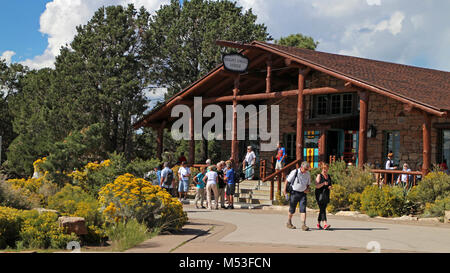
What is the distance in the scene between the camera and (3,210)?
9992 mm

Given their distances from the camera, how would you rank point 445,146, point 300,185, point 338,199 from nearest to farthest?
point 300,185 < point 338,199 < point 445,146

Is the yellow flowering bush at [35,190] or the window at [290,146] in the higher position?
the window at [290,146]

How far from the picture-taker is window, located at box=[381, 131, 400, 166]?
2211 centimetres

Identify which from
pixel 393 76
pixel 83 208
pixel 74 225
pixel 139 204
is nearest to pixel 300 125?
pixel 393 76

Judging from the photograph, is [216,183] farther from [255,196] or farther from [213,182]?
[255,196]

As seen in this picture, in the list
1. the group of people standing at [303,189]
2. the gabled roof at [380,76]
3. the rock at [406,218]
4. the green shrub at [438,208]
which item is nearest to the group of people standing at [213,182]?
the gabled roof at [380,76]

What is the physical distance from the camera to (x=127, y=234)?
10.2 metres

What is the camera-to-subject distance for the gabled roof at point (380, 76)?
1772cm

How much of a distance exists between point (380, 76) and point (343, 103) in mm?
4069

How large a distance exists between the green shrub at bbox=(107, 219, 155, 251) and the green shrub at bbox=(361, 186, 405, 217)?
7.15m

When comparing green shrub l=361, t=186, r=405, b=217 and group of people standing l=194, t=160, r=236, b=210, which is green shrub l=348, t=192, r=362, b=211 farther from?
group of people standing l=194, t=160, r=236, b=210

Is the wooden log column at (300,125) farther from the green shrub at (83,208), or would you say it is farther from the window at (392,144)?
the green shrub at (83,208)

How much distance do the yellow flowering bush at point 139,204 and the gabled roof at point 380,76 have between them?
8885 millimetres
